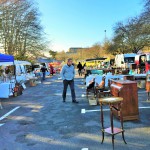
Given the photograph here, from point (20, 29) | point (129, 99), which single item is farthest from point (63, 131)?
point (20, 29)

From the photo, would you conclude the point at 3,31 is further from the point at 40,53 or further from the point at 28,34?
the point at 40,53

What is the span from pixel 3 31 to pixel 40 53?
8599 millimetres

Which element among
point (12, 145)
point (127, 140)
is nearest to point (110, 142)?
point (127, 140)

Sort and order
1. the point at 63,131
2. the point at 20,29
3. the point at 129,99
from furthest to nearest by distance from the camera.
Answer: the point at 20,29
the point at 129,99
the point at 63,131

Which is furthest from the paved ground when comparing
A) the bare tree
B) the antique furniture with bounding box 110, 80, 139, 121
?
the bare tree

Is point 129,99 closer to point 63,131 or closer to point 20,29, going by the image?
point 63,131

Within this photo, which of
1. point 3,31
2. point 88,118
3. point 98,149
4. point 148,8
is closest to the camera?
point 98,149

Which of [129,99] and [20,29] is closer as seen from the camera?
[129,99]

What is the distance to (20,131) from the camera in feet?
23.8

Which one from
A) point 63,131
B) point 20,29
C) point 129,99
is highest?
point 20,29

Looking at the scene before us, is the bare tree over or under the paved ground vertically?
over

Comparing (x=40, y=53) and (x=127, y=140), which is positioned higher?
(x=40, y=53)

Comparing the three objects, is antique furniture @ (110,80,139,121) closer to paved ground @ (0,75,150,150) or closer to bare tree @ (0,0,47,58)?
paved ground @ (0,75,150,150)

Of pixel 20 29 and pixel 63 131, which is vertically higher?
pixel 20 29
